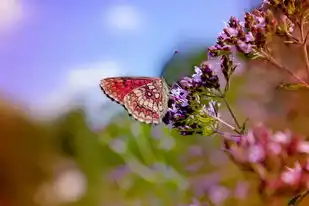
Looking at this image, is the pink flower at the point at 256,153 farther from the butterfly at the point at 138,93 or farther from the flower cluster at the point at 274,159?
the butterfly at the point at 138,93

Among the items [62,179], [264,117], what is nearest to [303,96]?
[264,117]

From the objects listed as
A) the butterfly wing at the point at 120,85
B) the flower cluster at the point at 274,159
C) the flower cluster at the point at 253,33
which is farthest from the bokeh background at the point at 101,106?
the flower cluster at the point at 253,33

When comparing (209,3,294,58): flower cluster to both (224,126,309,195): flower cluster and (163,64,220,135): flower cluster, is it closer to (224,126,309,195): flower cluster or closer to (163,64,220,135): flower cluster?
(163,64,220,135): flower cluster

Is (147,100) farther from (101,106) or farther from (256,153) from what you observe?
(256,153)

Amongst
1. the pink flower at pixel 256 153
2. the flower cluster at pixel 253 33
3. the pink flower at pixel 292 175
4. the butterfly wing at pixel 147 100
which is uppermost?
the flower cluster at pixel 253 33

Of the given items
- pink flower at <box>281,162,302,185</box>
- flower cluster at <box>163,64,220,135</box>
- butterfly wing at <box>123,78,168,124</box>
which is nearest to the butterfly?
butterfly wing at <box>123,78,168,124</box>

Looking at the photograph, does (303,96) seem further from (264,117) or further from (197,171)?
(197,171)

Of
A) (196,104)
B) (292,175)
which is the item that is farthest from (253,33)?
(292,175)
